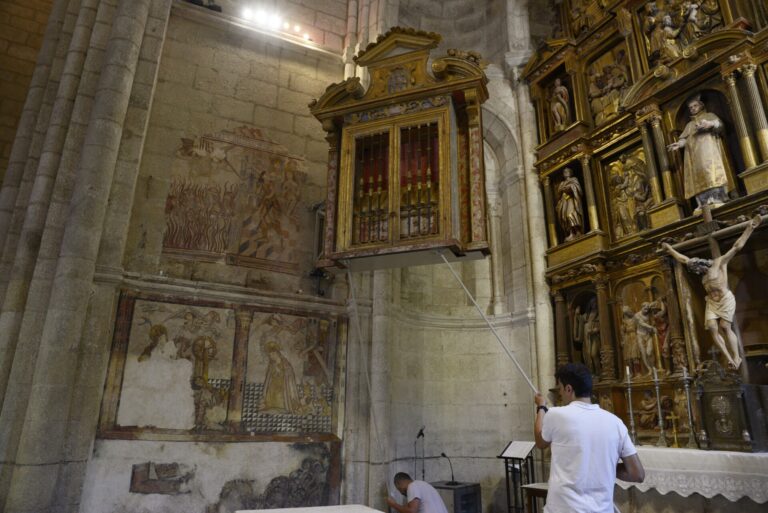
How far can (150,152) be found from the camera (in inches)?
320

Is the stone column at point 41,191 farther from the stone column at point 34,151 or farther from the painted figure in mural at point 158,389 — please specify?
the painted figure in mural at point 158,389

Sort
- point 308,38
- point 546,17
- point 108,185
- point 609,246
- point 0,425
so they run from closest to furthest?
1. point 0,425
2. point 108,185
3. point 609,246
4. point 308,38
5. point 546,17

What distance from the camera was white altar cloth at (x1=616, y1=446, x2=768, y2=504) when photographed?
454cm

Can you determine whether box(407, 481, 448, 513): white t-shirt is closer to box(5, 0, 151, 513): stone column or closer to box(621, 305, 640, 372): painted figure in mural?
box(621, 305, 640, 372): painted figure in mural

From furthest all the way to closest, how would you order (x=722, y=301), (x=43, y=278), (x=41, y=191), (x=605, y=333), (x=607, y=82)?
(x=607, y=82) < (x=605, y=333) < (x=41, y=191) < (x=43, y=278) < (x=722, y=301)

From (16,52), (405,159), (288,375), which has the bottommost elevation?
(288,375)

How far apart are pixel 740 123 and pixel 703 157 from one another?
1.88 ft

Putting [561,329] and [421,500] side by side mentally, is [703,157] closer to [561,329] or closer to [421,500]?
[561,329]

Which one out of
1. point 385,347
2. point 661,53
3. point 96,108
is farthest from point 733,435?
point 96,108

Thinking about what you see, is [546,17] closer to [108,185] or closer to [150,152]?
[150,152]

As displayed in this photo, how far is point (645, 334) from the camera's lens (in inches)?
299

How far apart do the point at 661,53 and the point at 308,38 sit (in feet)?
20.1

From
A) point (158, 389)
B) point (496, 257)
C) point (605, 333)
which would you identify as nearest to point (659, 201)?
point (605, 333)

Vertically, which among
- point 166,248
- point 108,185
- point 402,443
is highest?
point 108,185
